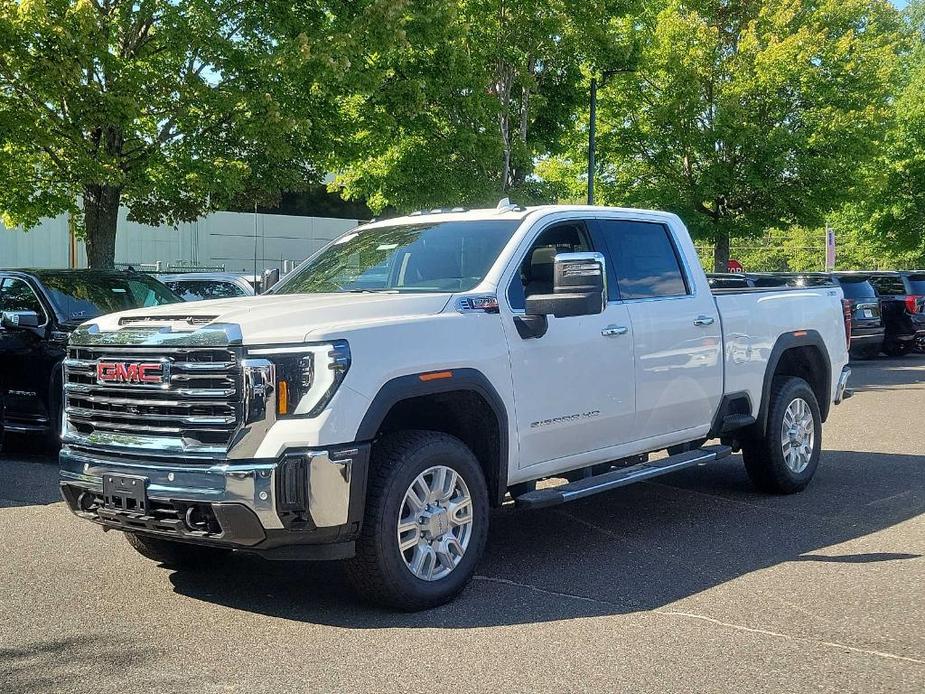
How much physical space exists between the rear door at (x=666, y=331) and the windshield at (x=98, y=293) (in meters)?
5.24

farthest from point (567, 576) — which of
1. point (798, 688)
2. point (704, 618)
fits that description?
point (798, 688)

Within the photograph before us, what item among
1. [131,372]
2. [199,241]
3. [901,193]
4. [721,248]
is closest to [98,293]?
[131,372]

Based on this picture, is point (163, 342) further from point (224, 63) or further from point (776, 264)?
point (776, 264)

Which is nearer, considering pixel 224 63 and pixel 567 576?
pixel 567 576

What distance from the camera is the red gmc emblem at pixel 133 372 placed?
5.14 meters

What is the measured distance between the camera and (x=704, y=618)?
5109 mm

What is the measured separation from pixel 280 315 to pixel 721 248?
27.4 meters

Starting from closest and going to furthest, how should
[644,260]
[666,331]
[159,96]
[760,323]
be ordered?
[666,331]
[644,260]
[760,323]
[159,96]

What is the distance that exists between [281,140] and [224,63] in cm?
142

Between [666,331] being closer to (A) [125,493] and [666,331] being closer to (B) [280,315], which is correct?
(B) [280,315]

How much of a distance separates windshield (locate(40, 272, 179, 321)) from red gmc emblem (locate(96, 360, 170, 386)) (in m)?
5.17

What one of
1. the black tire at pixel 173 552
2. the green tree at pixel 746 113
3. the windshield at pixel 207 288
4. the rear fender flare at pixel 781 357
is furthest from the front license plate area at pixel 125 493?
the green tree at pixel 746 113

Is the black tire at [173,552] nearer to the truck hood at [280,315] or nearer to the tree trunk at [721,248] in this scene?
the truck hood at [280,315]

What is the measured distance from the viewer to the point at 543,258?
20.6 feet
